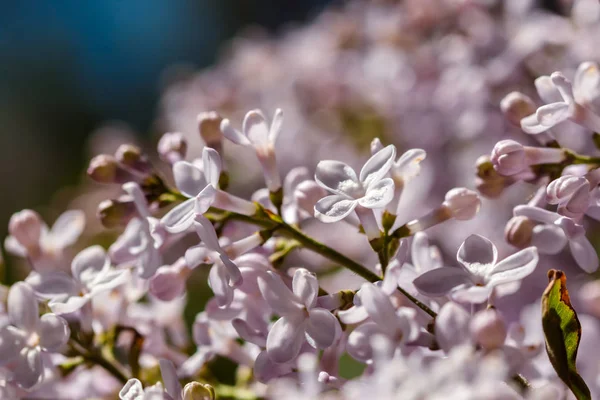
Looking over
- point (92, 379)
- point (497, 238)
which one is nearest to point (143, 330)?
point (92, 379)

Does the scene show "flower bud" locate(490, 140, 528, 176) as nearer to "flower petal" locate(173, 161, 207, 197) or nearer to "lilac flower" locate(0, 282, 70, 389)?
"flower petal" locate(173, 161, 207, 197)

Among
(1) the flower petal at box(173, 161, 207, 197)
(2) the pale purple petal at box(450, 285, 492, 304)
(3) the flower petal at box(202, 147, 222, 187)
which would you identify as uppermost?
(3) the flower petal at box(202, 147, 222, 187)

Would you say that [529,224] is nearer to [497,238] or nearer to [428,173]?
[497,238]

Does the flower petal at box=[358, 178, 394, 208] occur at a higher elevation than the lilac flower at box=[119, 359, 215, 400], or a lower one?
higher

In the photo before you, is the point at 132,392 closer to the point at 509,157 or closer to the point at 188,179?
the point at 188,179

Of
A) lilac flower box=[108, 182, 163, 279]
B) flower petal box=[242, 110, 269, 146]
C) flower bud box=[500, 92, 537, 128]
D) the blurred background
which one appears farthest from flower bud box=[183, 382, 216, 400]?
the blurred background

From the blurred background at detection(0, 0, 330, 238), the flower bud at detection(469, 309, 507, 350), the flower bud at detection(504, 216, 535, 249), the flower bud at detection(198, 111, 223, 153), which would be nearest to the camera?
the flower bud at detection(469, 309, 507, 350)

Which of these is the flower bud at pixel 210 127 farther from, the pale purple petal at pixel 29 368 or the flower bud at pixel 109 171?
the pale purple petal at pixel 29 368

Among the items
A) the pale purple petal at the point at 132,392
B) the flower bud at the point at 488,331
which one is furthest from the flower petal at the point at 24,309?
the flower bud at the point at 488,331
